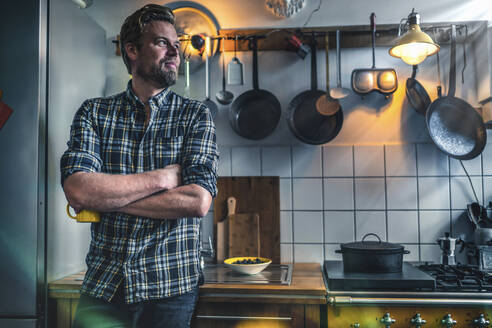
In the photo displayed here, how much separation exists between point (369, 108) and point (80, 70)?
1.42 meters

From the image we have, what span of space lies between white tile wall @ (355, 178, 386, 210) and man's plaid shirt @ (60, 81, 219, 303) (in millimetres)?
1012

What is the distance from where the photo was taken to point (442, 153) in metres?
2.10

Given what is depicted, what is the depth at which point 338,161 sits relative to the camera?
214 centimetres

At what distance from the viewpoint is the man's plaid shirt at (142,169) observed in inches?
50.7

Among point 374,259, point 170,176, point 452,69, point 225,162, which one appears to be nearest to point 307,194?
point 225,162

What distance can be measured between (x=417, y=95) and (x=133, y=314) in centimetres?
165

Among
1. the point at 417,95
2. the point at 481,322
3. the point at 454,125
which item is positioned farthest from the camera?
the point at 417,95

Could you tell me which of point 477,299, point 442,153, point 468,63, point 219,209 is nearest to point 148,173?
point 219,209

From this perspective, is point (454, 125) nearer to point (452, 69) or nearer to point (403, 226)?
point (452, 69)

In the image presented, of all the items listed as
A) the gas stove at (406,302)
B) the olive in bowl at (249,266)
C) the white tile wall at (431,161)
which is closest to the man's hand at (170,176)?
the olive in bowl at (249,266)

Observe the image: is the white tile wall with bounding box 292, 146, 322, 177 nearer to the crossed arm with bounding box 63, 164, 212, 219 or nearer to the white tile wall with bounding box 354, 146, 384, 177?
the white tile wall with bounding box 354, 146, 384, 177

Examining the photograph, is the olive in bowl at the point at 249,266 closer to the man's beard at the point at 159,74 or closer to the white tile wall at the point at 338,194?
the white tile wall at the point at 338,194

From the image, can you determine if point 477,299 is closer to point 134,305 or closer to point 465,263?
point 465,263

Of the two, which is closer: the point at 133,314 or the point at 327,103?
the point at 133,314
